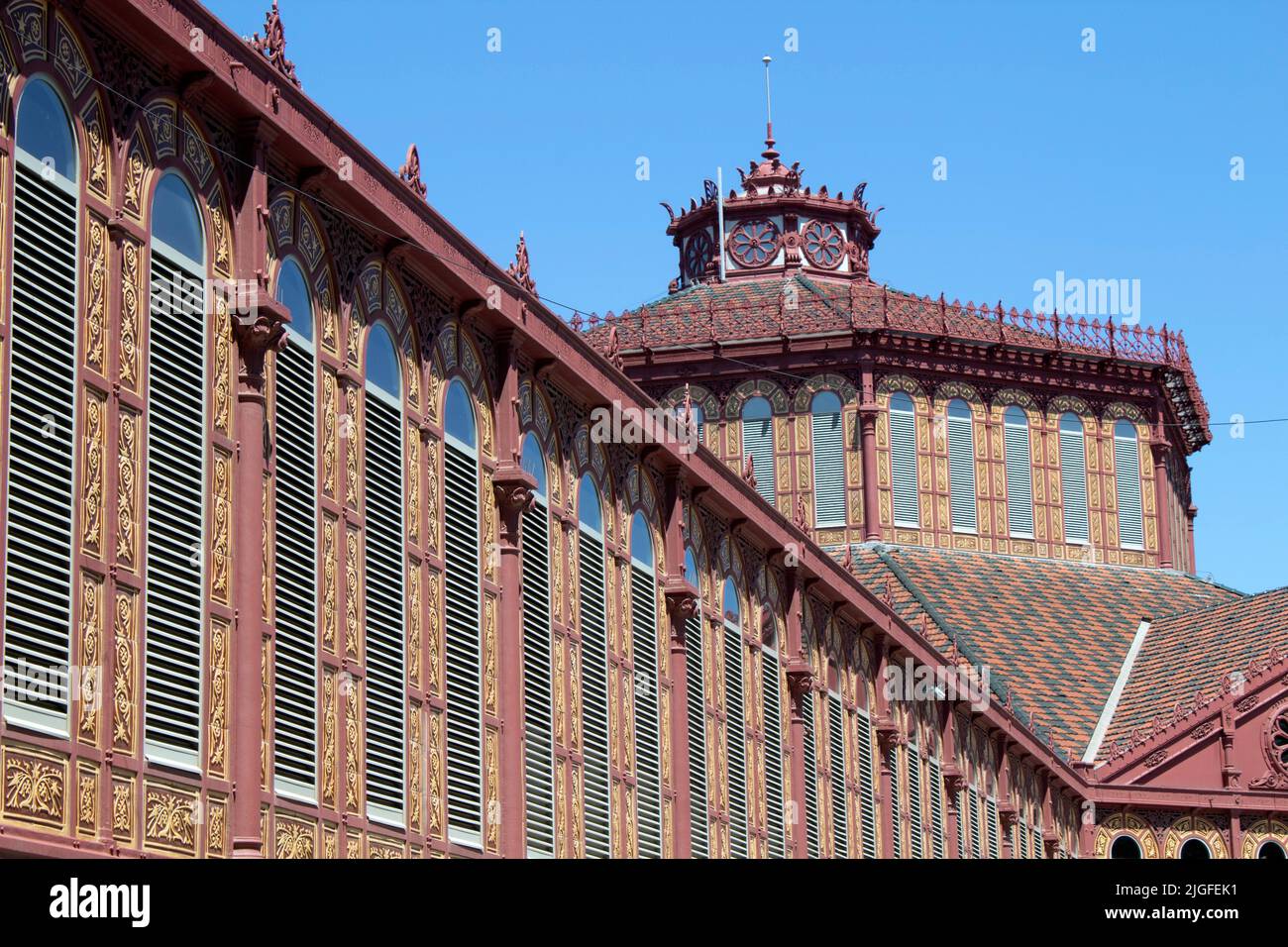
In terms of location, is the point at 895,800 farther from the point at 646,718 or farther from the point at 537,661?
the point at 537,661

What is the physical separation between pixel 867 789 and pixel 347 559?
1955 centimetres

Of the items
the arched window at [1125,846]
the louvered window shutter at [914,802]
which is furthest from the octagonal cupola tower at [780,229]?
the louvered window shutter at [914,802]

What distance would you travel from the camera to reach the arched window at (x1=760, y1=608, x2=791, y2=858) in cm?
3412

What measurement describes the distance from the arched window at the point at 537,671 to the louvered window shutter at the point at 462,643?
3.94 feet

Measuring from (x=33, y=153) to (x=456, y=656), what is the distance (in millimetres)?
8344

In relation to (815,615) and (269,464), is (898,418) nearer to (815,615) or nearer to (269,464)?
(815,615)

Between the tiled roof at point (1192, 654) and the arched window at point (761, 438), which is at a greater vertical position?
the arched window at point (761, 438)

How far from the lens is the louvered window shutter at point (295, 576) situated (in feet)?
64.4

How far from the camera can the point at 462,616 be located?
2389cm

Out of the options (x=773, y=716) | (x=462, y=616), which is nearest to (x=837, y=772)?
(x=773, y=716)

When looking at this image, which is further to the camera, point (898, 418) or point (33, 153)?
point (898, 418)

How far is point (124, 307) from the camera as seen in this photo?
17.8 metres

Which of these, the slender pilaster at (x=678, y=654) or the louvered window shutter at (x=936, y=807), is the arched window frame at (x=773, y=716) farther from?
the louvered window shutter at (x=936, y=807)
